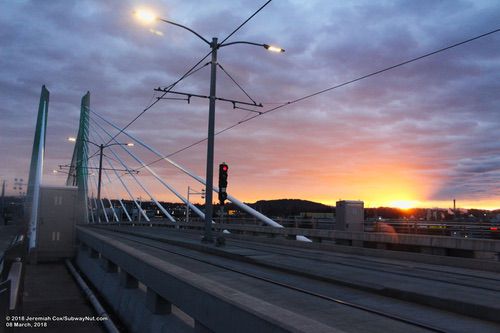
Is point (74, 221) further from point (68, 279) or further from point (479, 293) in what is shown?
point (479, 293)

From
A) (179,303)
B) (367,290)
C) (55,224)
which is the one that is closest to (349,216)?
(367,290)

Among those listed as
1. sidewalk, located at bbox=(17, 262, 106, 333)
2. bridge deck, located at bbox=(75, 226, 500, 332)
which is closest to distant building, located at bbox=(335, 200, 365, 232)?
bridge deck, located at bbox=(75, 226, 500, 332)

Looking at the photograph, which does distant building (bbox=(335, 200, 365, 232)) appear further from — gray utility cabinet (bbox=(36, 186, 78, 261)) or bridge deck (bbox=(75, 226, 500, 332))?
gray utility cabinet (bbox=(36, 186, 78, 261))

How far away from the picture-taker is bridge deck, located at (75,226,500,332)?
7891 mm

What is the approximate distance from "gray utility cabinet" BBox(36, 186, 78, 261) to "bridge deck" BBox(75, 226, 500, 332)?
1475 cm

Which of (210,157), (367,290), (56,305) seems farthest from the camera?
(210,157)

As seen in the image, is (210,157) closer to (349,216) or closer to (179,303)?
(349,216)

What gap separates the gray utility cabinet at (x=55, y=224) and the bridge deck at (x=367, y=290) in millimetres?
14747

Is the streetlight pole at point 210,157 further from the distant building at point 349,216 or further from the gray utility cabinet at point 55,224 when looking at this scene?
the gray utility cabinet at point 55,224

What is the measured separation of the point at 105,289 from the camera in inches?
647

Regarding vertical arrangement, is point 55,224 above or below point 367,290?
above

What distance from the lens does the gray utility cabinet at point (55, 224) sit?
92.6 feet

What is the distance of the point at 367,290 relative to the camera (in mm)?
10594

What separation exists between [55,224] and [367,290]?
22816 millimetres
